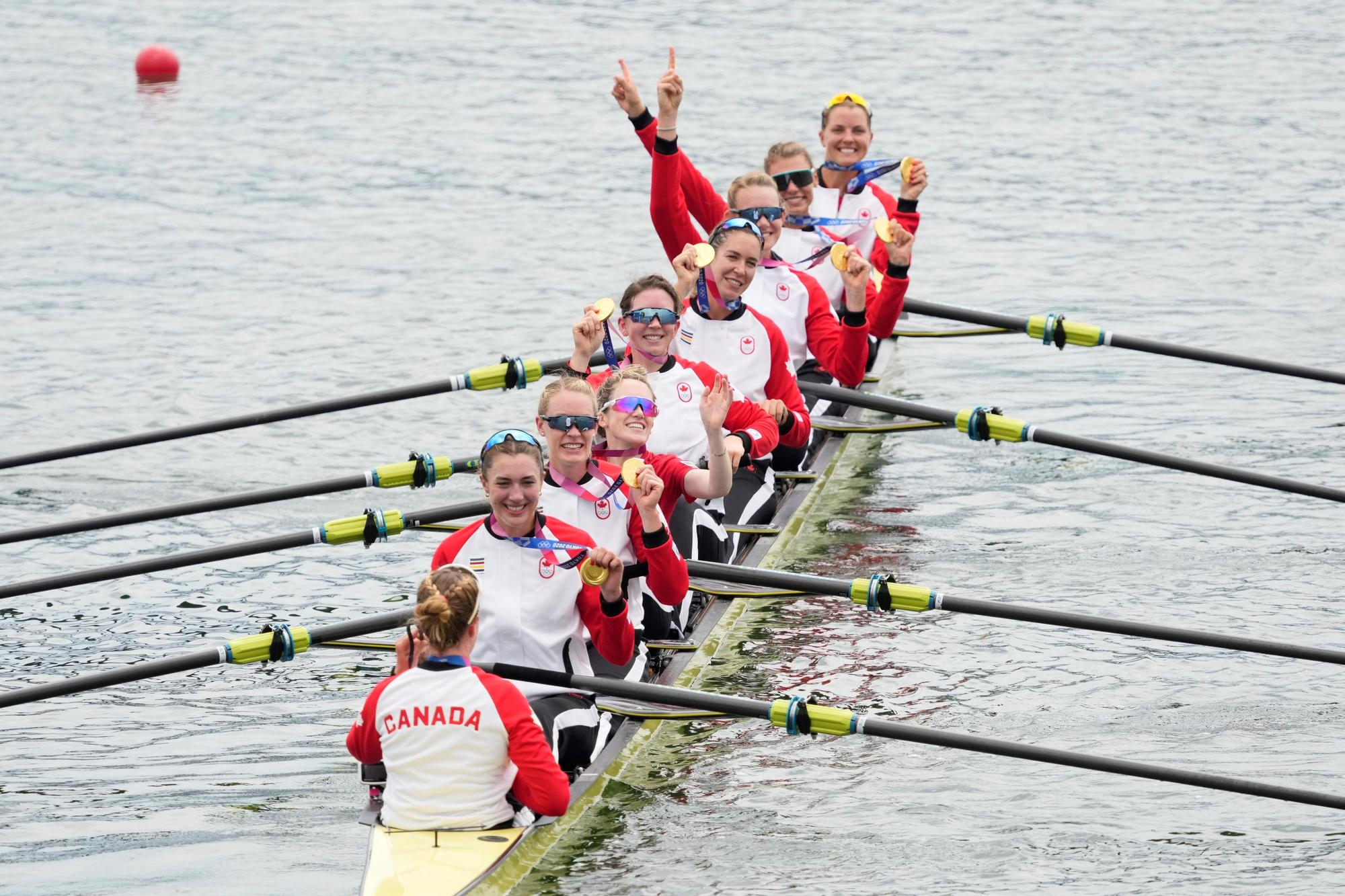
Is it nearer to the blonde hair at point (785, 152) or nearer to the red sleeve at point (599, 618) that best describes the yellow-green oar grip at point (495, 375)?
the blonde hair at point (785, 152)

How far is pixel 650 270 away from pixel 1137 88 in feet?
25.8

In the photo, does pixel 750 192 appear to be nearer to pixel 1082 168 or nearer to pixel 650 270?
pixel 650 270

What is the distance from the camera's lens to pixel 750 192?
10438 millimetres

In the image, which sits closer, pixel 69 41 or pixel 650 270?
pixel 650 270

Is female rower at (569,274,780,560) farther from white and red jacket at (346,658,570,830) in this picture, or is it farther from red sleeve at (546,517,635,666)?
white and red jacket at (346,658,570,830)

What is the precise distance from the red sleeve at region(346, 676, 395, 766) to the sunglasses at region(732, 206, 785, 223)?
435cm

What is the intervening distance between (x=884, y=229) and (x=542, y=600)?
132 inches

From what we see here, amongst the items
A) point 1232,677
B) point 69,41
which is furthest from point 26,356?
point 69,41

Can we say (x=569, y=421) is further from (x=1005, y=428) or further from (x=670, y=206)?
(x=670, y=206)

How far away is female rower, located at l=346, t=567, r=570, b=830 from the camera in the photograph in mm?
6484

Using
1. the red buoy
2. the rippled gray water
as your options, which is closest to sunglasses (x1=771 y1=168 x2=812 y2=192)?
the rippled gray water

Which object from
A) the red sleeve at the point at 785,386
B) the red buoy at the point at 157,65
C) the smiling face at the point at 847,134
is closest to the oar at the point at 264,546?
the red sleeve at the point at 785,386

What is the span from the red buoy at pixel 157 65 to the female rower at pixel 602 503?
17421 mm

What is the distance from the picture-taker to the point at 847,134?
11922 mm
